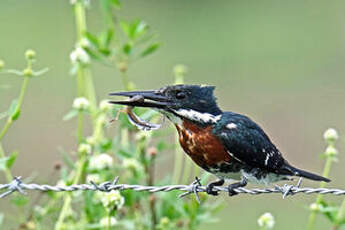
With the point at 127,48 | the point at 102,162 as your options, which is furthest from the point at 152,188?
the point at 127,48

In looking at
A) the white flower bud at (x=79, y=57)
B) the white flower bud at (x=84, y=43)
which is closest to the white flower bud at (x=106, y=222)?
the white flower bud at (x=79, y=57)

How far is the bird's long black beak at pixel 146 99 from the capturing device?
4.11 meters

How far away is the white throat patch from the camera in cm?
427

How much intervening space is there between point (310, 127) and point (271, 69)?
3.82m

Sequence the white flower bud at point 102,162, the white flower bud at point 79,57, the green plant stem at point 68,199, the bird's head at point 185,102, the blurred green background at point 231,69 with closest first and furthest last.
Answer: the bird's head at point 185,102
the green plant stem at point 68,199
the white flower bud at point 102,162
the white flower bud at point 79,57
the blurred green background at point 231,69

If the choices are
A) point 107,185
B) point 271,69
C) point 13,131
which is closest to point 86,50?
point 107,185

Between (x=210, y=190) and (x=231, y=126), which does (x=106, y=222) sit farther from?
(x=231, y=126)

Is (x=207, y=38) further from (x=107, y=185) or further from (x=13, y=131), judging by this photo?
(x=107, y=185)

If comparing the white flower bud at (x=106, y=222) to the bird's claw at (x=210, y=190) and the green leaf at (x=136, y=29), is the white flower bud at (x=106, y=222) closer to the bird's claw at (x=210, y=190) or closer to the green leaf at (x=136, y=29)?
the bird's claw at (x=210, y=190)

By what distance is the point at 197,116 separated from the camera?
4285 mm

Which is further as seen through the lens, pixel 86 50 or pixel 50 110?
pixel 50 110

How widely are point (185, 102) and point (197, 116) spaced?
0.10m

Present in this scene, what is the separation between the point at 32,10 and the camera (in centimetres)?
2022

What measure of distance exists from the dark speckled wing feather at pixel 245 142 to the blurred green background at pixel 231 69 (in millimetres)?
5391
